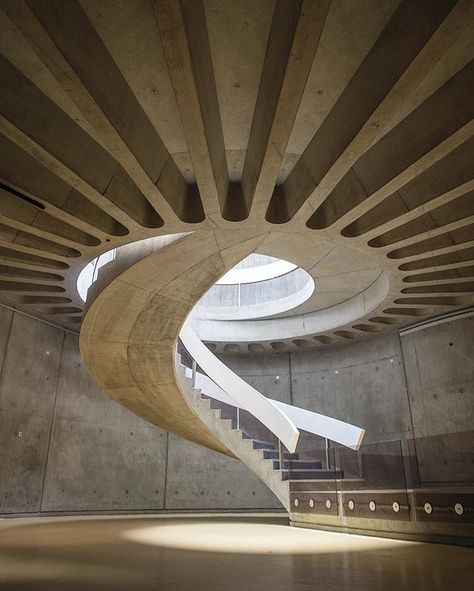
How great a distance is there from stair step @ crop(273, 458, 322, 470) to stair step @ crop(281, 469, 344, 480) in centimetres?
10

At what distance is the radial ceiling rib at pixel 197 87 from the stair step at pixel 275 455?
8.30m

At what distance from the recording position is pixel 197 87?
19.8 feet

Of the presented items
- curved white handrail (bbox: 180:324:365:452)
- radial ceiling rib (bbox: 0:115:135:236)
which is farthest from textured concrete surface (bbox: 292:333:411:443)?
radial ceiling rib (bbox: 0:115:135:236)

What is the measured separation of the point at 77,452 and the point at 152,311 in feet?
31.0

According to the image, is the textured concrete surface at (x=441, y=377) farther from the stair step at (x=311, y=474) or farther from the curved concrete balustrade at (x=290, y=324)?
the stair step at (x=311, y=474)

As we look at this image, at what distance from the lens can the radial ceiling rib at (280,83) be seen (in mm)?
4969

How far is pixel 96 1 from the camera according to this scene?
6.39 meters

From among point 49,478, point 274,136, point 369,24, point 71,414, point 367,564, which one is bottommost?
point 367,564

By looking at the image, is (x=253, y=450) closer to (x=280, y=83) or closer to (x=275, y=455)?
(x=275, y=455)

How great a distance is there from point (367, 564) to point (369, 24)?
7.82 meters

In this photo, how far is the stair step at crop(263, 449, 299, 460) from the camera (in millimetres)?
14173

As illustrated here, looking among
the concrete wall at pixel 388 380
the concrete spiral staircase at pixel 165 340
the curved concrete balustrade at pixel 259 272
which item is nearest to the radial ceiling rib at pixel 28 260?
the concrete spiral staircase at pixel 165 340

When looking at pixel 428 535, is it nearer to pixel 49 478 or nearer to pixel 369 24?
pixel 369 24

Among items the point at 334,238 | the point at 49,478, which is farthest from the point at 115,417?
the point at 334,238
